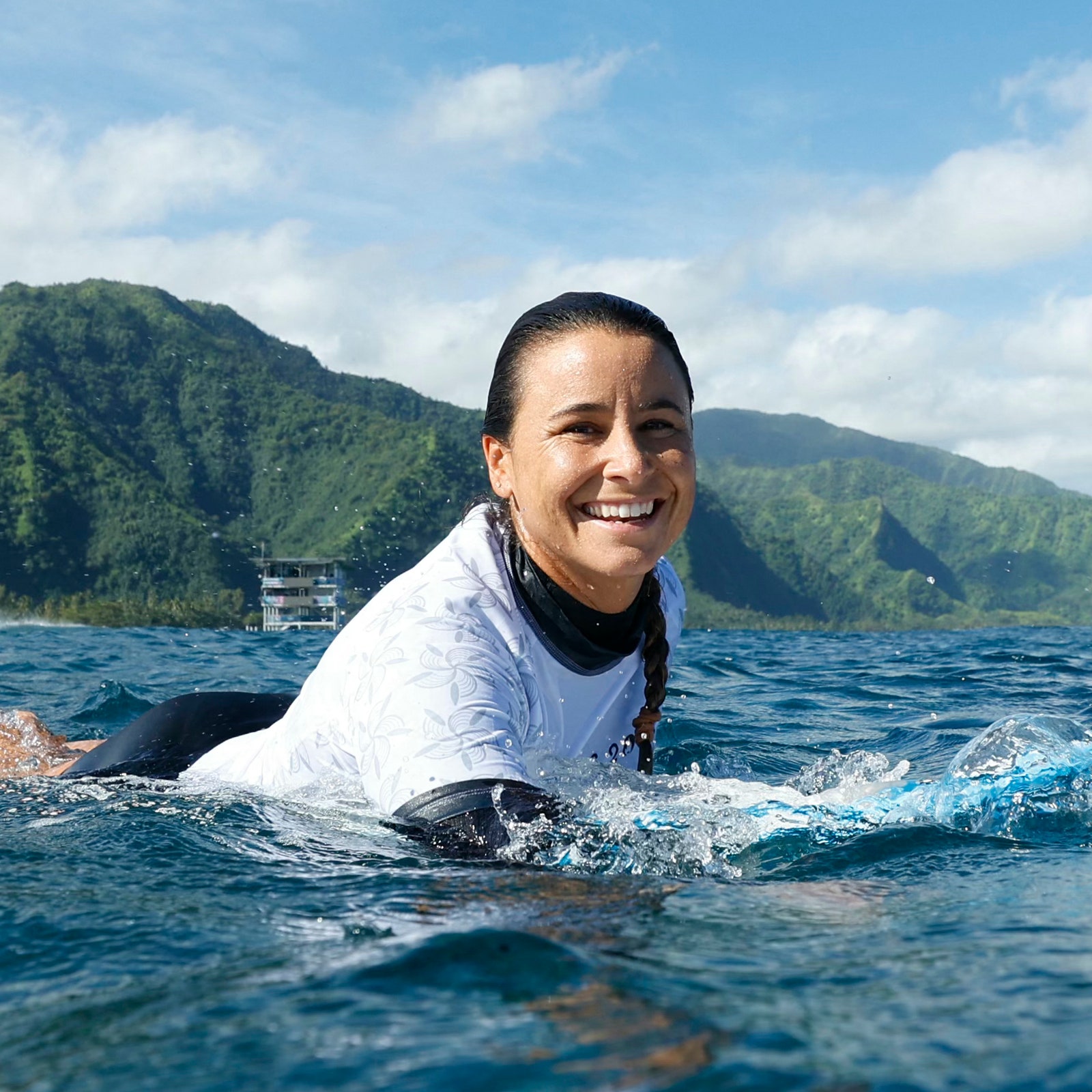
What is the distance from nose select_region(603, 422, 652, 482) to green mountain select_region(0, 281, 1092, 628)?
244 feet

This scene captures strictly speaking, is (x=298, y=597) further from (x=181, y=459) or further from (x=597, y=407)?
(x=597, y=407)

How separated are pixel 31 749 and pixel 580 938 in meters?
2.89

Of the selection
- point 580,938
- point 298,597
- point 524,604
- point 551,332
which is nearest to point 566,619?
point 524,604

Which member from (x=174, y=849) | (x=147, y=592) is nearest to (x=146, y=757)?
(x=174, y=849)

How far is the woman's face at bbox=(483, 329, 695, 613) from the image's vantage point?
256 centimetres

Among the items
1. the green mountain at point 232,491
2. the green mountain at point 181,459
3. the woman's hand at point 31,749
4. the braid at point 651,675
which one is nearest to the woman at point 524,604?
the braid at point 651,675

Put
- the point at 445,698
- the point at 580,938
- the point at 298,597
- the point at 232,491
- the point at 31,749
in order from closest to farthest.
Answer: the point at 580,938 < the point at 445,698 < the point at 31,749 < the point at 298,597 < the point at 232,491

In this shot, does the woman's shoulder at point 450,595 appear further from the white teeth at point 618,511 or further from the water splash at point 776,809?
the water splash at point 776,809

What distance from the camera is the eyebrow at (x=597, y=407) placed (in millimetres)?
2551

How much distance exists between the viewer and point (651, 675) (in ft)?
10.3

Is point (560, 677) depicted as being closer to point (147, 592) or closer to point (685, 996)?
point (685, 996)

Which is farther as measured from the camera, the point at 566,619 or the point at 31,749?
the point at 31,749

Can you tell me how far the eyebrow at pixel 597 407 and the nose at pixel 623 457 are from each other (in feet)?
0.17

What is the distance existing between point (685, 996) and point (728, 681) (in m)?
9.07
